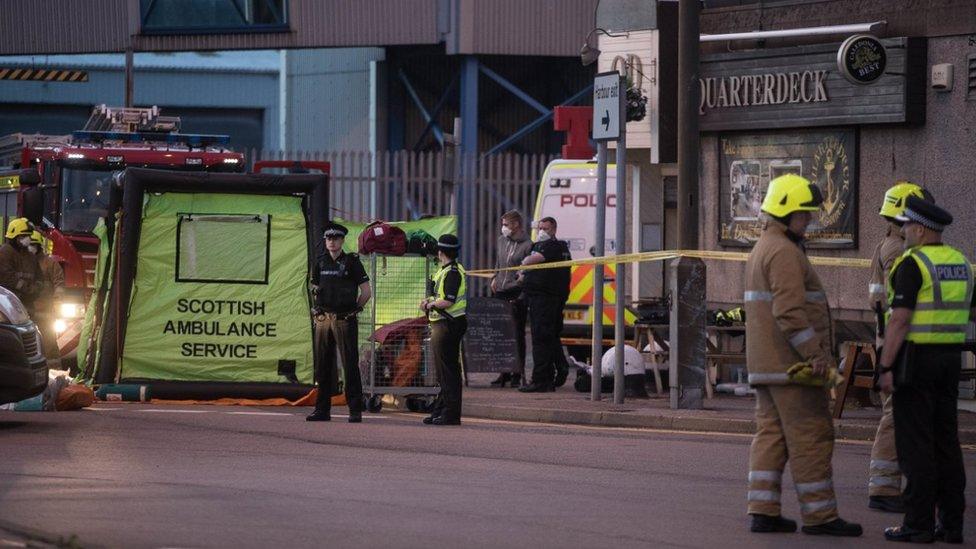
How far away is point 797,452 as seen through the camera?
9555 millimetres

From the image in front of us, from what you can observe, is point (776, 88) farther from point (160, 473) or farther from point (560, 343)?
point (160, 473)

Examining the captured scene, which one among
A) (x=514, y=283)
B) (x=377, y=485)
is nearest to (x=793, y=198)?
(x=377, y=485)

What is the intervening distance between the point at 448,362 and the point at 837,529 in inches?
275

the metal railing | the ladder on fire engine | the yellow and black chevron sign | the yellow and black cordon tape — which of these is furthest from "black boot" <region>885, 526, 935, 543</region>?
the yellow and black chevron sign

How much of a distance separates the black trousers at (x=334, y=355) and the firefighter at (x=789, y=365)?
705 centimetres

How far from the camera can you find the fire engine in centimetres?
2094

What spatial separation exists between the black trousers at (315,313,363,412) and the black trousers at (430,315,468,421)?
724mm

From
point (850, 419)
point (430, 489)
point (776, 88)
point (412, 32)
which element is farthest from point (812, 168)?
point (412, 32)

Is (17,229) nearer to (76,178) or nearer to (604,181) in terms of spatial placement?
(76,178)

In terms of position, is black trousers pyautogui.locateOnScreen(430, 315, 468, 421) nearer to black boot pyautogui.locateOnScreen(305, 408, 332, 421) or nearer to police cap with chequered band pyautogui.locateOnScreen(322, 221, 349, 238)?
black boot pyautogui.locateOnScreen(305, 408, 332, 421)

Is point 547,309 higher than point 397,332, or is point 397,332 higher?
point 547,309

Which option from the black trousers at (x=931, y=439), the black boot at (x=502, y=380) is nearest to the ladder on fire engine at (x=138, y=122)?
the black boot at (x=502, y=380)

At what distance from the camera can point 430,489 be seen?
11.2 meters

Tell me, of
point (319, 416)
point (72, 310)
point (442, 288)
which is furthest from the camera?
point (72, 310)
